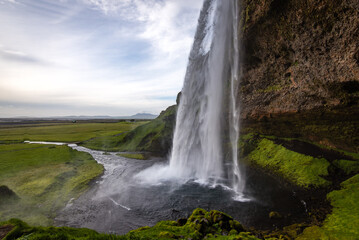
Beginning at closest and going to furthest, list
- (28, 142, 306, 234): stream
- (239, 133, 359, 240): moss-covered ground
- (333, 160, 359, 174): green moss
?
(239, 133, 359, 240): moss-covered ground, (28, 142, 306, 234): stream, (333, 160, 359, 174): green moss

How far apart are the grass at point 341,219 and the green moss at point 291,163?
2.76 m

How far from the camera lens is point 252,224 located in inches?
577

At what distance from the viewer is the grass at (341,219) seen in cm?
1165

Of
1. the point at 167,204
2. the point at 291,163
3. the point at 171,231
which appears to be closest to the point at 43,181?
the point at 167,204

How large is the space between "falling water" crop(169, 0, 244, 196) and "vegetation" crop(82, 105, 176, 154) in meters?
11.0

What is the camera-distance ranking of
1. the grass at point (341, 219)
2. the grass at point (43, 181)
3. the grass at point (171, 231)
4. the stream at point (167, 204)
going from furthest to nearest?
the grass at point (43, 181) → the stream at point (167, 204) → the grass at point (341, 219) → the grass at point (171, 231)

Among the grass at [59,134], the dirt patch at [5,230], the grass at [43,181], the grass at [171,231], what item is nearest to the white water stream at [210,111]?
the grass at [43,181]

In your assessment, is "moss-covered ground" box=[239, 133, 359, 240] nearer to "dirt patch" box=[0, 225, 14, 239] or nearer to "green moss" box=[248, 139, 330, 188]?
"green moss" box=[248, 139, 330, 188]

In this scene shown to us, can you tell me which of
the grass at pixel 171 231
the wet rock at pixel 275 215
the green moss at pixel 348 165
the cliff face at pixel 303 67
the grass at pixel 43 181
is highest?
the cliff face at pixel 303 67

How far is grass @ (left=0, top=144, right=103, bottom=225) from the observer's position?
17891mm

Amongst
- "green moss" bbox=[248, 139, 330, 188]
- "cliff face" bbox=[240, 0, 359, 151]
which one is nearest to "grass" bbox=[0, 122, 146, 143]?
"green moss" bbox=[248, 139, 330, 188]

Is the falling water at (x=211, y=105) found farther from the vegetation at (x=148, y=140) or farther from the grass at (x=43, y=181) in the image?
the grass at (x=43, y=181)

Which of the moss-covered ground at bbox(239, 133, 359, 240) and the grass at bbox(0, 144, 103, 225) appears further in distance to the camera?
the grass at bbox(0, 144, 103, 225)

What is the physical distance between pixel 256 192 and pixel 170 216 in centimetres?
1027
